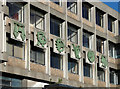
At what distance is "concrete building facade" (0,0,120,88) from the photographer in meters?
36.1


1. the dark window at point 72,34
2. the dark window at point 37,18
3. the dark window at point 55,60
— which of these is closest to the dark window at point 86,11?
the dark window at point 72,34

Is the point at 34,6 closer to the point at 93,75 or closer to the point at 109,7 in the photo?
the point at 93,75

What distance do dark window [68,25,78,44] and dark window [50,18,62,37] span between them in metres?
2.05

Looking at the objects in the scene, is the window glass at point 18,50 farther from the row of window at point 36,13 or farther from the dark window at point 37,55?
the row of window at point 36,13

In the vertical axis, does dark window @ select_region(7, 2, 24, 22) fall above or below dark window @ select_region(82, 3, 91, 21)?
below

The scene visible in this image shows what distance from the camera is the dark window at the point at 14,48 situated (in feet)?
118

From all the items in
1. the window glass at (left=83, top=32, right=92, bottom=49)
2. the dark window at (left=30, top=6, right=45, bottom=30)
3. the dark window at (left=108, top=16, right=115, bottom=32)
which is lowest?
the window glass at (left=83, top=32, right=92, bottom=49)

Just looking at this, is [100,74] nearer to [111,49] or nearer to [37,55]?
[111,49]

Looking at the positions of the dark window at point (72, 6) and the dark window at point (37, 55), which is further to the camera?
the dark window at point (72, 6)

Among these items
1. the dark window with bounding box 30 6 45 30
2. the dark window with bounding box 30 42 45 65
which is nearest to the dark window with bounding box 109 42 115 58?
the dark window with bounding box 30 6 45 30

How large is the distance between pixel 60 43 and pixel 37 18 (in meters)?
3.85

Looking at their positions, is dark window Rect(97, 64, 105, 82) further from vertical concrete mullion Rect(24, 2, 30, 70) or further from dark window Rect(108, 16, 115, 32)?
vertical concrete mullion Rect(24, 2, 30, 70)

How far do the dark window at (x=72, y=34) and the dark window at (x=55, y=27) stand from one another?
2.05 meters

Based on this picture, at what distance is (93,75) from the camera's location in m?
48.7
